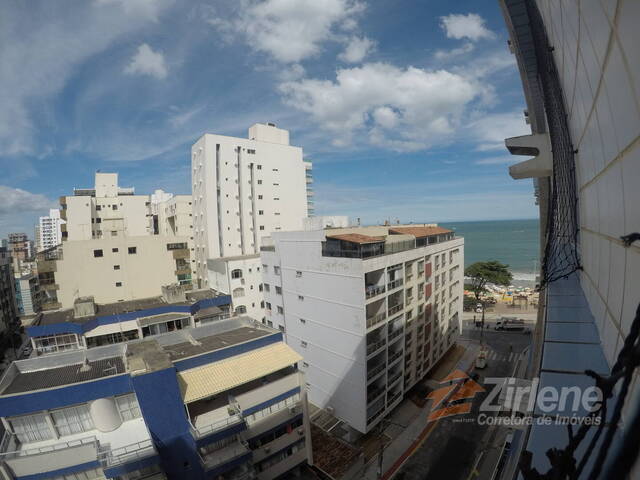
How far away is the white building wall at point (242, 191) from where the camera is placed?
47.8 meters

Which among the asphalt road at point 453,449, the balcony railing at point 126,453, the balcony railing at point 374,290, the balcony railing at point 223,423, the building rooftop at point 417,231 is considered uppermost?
the building rooftop at point 417,231

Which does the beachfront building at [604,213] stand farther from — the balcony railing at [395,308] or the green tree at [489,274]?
the green tree at [489,274]

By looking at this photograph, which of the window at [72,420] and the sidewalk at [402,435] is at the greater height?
the window at [72,420]

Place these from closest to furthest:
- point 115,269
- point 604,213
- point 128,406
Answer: point 604,213, point 128,406, point 115,269

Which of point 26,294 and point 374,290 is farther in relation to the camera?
point 26,294

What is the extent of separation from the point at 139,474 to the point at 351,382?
15175 mm

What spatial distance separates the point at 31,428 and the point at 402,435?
2475 cm

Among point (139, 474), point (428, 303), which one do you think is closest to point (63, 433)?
point (139, 474)

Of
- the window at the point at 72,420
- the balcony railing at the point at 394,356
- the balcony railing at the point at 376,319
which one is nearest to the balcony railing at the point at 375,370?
the balcony railing at the point at 394,356

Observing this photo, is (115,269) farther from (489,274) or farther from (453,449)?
(489,274)

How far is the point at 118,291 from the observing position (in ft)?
105

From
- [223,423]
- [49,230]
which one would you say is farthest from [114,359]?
[49,230]

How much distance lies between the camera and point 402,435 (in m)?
25.6

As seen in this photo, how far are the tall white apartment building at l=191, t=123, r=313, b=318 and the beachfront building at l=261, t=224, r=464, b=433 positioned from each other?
1793cm
